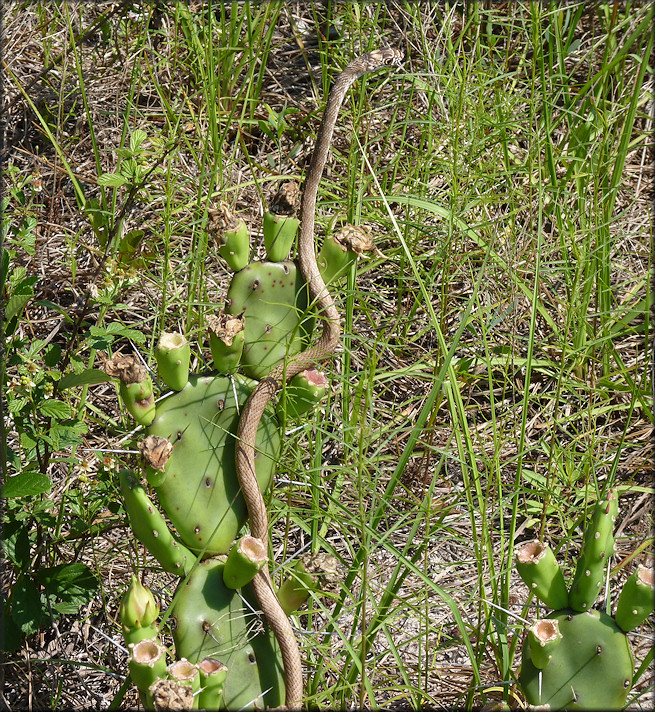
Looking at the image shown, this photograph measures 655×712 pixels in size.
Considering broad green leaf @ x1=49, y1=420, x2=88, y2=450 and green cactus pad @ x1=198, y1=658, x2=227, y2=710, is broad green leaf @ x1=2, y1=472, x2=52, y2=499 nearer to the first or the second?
broad green leaf @ x1=49, y1=420, x2=88, y2=450

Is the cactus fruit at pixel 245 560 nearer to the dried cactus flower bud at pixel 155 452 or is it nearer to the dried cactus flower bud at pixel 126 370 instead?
the dried cactus flower bud at pixel 155 452

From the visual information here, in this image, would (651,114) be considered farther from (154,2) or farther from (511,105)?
(154,2)

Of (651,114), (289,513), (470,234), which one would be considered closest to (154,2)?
(470,234)

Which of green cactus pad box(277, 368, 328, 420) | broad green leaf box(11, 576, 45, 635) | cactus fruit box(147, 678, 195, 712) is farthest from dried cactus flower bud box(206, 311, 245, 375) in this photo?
broad green leaf box(11, 576, 45, 635)

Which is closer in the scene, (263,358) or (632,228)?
(263,358)

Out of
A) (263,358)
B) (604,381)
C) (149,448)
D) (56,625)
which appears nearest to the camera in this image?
(149,448)

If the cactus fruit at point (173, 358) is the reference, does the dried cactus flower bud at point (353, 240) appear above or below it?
above

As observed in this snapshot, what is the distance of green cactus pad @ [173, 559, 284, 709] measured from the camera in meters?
1.13

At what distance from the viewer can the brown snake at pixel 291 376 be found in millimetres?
1146

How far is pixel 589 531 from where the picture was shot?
1132mm

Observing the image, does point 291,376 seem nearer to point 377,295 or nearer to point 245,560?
point 245,560

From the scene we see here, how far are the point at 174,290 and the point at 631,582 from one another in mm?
1286

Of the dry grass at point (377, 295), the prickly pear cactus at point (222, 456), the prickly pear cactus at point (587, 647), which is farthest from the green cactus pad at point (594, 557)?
the prickly pear cactus at point (222, 456)

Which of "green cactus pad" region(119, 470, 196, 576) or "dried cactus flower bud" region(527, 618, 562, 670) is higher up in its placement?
"green cactus pad" region(119, 470, 196, 576)
